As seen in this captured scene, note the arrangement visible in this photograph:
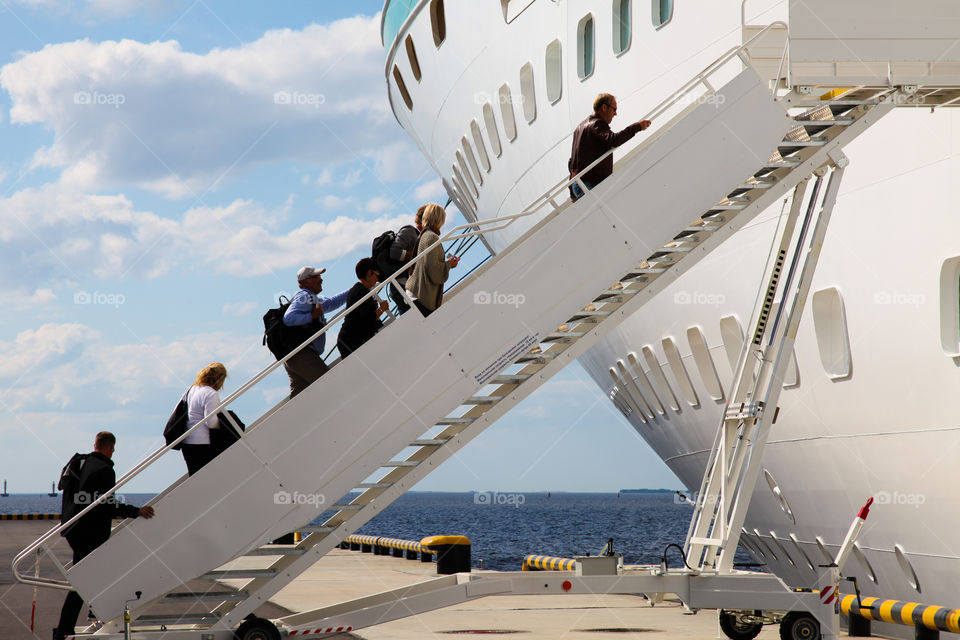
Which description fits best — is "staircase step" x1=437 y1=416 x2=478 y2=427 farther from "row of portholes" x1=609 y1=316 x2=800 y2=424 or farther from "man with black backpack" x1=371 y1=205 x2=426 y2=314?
"row of portholes" x1=609 y1=316 x2=800 y2=424

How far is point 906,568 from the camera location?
10914mm

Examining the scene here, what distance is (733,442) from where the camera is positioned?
1041 centimetres

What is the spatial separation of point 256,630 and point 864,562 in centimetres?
710

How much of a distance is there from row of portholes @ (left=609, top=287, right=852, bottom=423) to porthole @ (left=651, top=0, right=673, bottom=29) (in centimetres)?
378

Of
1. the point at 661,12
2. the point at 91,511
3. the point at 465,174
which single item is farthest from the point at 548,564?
the point at 91,511

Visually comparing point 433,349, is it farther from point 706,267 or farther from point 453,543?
point 453,543

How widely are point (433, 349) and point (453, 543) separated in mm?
11100

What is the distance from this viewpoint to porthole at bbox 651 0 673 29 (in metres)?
12.4

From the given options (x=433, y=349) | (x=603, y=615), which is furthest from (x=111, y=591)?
(x=603, y=615)

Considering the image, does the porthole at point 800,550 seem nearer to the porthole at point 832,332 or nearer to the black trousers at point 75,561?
the porthole at point 832,332

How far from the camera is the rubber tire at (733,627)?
416 inches

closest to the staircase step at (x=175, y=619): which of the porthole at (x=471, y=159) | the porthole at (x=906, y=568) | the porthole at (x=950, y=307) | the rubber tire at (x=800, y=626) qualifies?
the rubber tire at (x=800, y=626)

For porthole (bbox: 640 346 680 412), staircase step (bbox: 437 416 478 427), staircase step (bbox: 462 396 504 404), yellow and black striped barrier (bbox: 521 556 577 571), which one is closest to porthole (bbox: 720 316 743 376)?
porthole (bbox: 640 346 680 412)

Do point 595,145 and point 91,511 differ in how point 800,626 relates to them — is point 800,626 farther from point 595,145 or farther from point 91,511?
point 91,511
